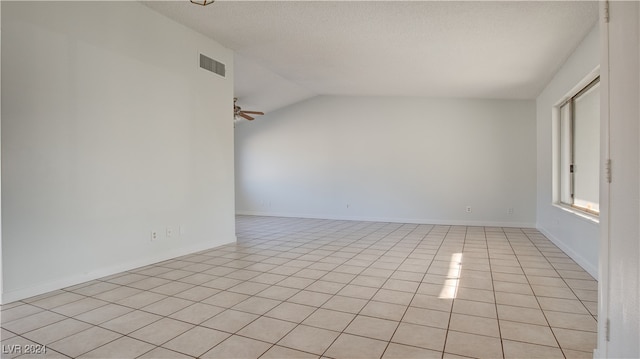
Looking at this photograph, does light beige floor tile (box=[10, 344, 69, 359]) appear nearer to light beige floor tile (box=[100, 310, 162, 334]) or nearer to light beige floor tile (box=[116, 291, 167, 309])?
light beige floor tile (box=[100, 310, 162, 334])

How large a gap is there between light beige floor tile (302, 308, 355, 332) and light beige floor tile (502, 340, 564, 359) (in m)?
0.95

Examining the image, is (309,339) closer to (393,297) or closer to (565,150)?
(393,297)

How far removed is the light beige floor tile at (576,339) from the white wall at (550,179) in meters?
1.58

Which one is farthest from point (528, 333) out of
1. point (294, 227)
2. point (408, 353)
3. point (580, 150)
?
point (294, 227)

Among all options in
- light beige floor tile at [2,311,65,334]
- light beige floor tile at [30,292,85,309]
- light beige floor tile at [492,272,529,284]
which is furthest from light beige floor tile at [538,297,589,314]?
light beige floor tile at [30,292,85,309]

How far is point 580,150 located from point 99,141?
5586 millimetres

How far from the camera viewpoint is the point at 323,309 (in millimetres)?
2516

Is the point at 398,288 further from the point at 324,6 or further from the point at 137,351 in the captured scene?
the point at 324,6

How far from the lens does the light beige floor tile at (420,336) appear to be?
199 cm

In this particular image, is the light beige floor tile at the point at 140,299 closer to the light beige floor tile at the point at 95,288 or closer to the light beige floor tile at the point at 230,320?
the light beige floor tile at the point at 95,288

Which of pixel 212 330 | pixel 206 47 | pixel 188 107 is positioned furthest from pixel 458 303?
pixel 206 47

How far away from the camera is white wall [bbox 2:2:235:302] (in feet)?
8.79

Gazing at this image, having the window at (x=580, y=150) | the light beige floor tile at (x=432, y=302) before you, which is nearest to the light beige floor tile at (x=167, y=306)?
the light beige floor tile at (x=432, y=302)

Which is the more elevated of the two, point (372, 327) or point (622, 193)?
point (622, 193)
